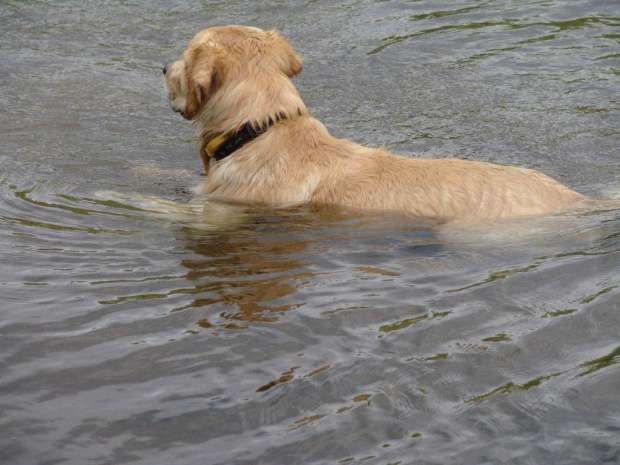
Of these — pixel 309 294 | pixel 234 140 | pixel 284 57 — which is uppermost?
pixel 284 57

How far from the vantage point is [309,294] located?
521 cm

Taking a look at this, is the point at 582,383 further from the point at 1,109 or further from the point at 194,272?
the point at 1,109

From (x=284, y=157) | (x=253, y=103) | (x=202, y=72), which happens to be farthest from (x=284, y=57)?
(x=284, y=157)

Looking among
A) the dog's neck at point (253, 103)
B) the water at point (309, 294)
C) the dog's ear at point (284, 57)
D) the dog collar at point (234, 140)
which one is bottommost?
the water at point (309, 294)

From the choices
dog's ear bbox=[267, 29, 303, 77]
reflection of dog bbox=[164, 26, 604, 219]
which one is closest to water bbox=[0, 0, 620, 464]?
reflection of dog bbox=[164, 26, 604, 219]

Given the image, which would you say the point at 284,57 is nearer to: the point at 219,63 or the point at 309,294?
the point at 219,63

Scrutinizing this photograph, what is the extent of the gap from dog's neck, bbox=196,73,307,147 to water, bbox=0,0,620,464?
0.67m

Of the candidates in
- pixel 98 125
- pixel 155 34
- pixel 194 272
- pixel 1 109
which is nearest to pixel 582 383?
pixel 194 272

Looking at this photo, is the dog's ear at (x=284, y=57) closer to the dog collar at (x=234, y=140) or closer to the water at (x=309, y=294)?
the dog collar at (x=234, y=140)

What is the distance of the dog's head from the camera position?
22.0 feet

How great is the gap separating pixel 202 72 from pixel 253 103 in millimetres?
434

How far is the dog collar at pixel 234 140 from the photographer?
6859mm

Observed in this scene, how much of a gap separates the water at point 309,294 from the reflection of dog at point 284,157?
186 millimetres

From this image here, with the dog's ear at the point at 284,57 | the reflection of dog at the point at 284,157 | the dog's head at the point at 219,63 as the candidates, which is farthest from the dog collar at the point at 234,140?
the dog's ear at the point at 284,57
